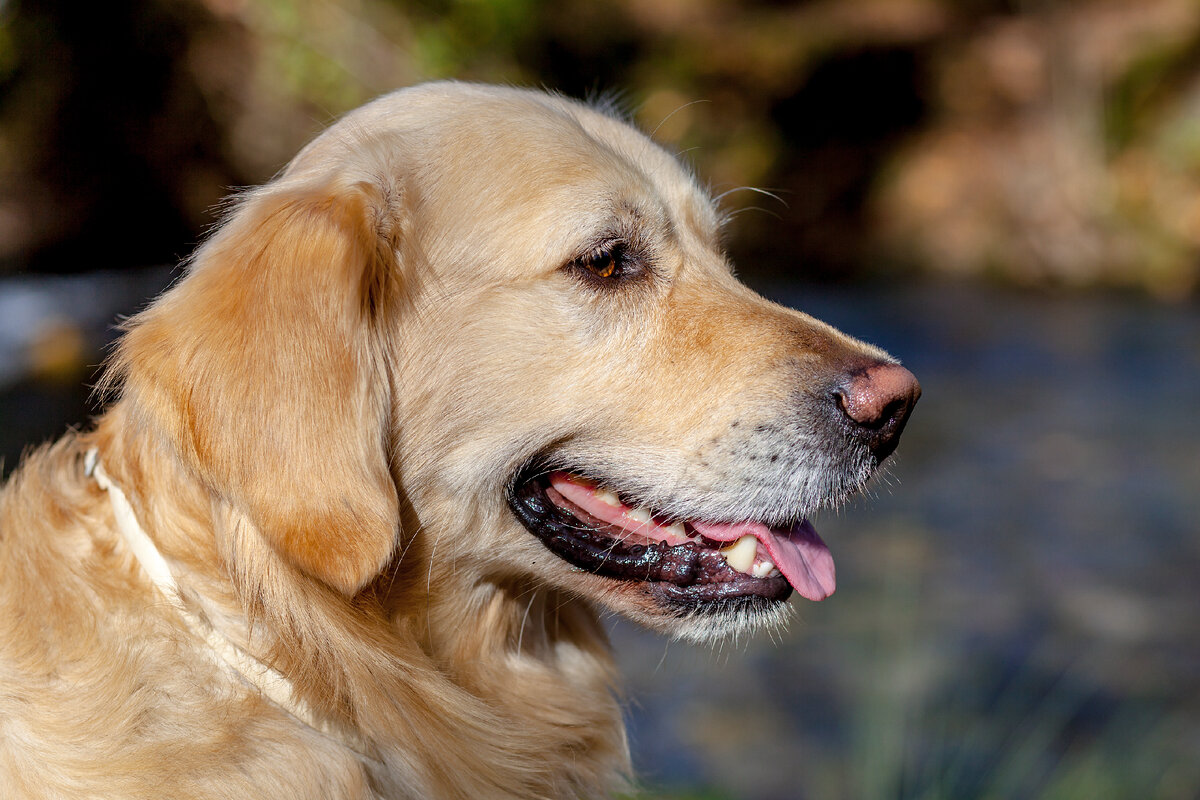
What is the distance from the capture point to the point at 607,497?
8.19 feet

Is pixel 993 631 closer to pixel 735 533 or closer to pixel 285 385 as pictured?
pixel 735 533

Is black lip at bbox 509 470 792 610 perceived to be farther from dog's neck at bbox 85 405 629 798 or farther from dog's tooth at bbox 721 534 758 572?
dog's neck at bbox 85 405 629 798

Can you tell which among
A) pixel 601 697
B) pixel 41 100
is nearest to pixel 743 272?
pixel 41 100

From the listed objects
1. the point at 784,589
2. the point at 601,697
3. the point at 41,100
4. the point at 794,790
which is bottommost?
the point at 794,790

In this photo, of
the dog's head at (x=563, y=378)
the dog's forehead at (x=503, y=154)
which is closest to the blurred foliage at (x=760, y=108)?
the dog's forehead at (x=503, y=154)

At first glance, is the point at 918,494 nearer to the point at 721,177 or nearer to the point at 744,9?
the point at 721,177

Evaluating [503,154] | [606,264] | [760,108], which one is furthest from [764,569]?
[760,108]

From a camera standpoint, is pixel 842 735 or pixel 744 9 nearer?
pixel 842 735

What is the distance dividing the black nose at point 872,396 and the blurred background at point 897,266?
35cm

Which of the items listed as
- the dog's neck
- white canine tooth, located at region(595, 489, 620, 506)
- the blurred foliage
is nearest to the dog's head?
white canine tooth, located at region(595, 489, 620, 506)

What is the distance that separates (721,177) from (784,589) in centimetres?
1447

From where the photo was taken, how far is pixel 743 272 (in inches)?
617

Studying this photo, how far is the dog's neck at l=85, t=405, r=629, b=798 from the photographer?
208cm

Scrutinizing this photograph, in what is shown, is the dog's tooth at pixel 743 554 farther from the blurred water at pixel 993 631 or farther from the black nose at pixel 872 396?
the blurred water at pixel 993 631
